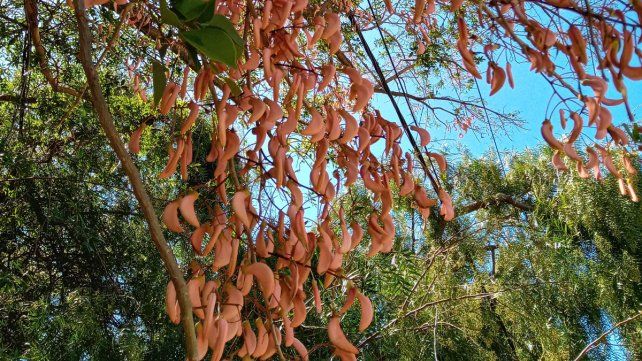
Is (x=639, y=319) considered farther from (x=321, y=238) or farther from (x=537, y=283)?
(x=321, y=238)

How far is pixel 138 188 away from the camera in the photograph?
621 mm

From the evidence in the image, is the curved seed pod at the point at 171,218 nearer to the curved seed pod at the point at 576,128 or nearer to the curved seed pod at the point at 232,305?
the curved seed pod at the point at 232,305

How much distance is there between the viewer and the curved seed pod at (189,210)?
1.71ft

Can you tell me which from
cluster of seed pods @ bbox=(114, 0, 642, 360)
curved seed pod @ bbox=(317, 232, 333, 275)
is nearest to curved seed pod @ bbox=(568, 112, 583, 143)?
cluster of seed pods @ bbox=(114, 0, 642, 360)

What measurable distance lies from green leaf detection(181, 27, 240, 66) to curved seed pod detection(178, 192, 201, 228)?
12 centimetres

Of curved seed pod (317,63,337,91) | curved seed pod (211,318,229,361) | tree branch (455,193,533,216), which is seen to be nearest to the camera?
curved seed pod (211,318,229,361)

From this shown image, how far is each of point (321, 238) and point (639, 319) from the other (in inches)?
53.5

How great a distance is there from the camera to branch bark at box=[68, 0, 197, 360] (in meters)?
0.53

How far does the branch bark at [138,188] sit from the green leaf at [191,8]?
166 mm

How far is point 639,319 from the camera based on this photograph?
1630mm

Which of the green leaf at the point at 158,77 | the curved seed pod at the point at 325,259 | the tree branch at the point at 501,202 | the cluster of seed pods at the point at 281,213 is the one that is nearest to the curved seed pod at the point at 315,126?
the cluster of seed pods at the point at 281,213

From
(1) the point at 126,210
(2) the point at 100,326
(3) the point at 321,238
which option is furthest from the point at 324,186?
(1) the point at 126,210

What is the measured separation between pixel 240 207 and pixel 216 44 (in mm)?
134

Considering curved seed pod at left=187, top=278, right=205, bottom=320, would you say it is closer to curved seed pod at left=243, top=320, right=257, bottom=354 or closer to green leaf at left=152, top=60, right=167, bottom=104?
curved seed pod at left=243, top=320, right=257, bottom=354
